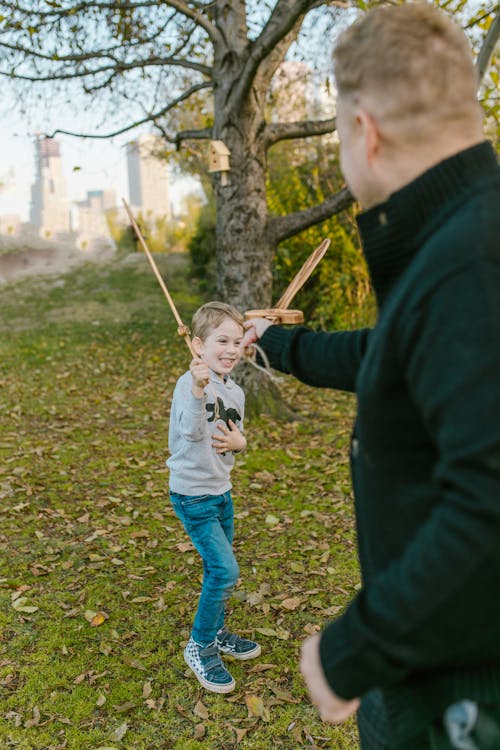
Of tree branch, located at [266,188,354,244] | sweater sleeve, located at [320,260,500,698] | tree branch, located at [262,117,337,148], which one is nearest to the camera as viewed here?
sweater sleeve, located at [320,260,500,698]

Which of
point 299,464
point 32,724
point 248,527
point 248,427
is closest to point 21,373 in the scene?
point 248,427

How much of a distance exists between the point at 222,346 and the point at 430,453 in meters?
2.07

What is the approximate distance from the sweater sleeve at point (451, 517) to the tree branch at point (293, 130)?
659 cm

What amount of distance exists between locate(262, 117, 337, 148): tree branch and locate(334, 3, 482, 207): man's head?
248 inches

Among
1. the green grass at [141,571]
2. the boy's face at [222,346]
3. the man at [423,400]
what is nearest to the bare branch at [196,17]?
the green grass at [141,571]

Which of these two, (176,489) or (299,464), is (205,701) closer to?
(176,489)

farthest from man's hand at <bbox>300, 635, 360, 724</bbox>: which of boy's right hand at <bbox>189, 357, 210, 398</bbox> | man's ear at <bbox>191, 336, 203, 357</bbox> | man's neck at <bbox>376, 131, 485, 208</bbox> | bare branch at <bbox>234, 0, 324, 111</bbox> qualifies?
bare branch at <bbox>234, 0, 324, 111</bbox>

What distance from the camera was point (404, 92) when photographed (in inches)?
43.3

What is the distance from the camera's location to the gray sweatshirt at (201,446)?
3.09 meters

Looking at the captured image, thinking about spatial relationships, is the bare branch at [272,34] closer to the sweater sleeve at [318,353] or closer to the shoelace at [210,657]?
the sweater sleeve at [318,353]

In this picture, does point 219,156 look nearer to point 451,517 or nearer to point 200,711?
point 200,711

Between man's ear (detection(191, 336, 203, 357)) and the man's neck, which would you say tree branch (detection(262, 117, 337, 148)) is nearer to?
man's ear (detection(191, 336, 203, 357))

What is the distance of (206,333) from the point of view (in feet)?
10.4

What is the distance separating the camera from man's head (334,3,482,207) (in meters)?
1.10
